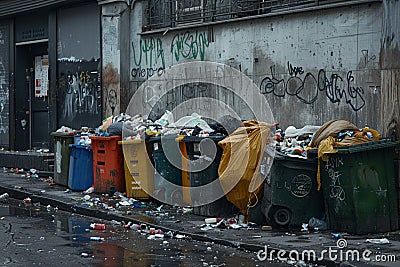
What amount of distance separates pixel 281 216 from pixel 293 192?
409mm

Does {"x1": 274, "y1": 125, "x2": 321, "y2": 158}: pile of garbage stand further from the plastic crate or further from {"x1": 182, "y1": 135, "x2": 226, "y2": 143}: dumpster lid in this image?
the plastic crate

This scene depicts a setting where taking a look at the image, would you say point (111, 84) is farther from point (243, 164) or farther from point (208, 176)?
point (243, 164)

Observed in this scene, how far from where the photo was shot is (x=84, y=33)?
60.2 ft

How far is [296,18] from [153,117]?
446cm

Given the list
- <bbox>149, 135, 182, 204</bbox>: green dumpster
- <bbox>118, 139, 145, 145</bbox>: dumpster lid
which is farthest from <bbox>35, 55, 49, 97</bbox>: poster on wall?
<bbox>149, 135, 182, 204</bbox>: green dumpster

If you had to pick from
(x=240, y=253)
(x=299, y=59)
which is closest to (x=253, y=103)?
(x=299, y=59)

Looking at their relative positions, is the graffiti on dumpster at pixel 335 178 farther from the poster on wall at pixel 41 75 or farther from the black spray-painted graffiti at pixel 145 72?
the poster on wall at pixel 41 75

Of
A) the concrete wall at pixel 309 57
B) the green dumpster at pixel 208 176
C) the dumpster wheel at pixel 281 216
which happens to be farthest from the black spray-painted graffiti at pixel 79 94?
the dumpster wheel at pixel 281 216

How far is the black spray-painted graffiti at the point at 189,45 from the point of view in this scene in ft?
47.8

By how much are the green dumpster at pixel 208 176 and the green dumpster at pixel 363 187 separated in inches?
80.1

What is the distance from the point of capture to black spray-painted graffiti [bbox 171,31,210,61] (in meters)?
14.6

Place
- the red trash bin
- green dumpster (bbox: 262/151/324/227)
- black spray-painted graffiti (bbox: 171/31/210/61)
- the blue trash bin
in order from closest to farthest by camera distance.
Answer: green dumpster (bbox: 262/151/324/227)
the red trash bin
the blue trash bin
black spray-painted graffiti (bbox: 171/31/210/61)

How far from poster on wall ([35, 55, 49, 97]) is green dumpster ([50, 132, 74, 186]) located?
583cm

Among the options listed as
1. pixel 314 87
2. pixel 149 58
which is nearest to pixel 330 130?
pixel 314 87
